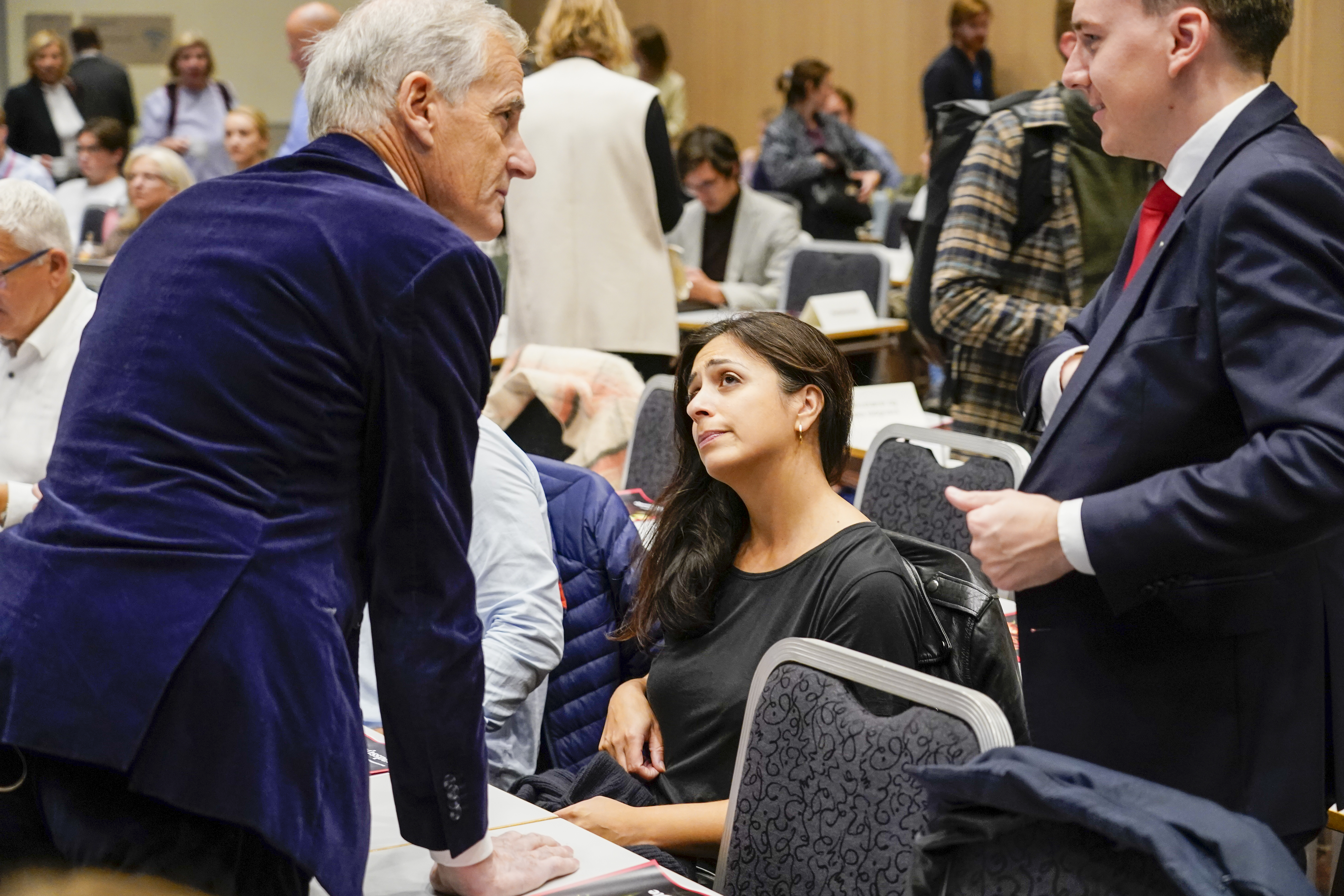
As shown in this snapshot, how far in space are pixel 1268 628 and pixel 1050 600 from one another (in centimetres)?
21

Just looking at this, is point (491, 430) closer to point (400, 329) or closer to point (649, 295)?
point (400, 329)

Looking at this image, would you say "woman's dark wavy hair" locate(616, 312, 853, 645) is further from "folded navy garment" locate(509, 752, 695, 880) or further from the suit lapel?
the suit lapel

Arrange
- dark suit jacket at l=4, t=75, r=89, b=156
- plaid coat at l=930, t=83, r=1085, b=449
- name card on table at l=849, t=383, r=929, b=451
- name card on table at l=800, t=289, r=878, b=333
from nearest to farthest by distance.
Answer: plaid coat at l=930, t=83, r=1085, b=449 → name card on table at l=849, t=383, r=929, b=451 → name card on table at l=800, t=289, r=878, b=333 → dark suit jacket at l=4, t=75, r=89, b=156

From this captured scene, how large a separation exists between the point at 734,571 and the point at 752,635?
141 millimetres

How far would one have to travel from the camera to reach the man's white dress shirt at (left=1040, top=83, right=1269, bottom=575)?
1.29 m

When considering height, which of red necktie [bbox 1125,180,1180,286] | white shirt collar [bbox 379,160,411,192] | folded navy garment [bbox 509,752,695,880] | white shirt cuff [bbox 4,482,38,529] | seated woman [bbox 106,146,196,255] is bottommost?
folded navy garment [bbox 509,752,695,880]

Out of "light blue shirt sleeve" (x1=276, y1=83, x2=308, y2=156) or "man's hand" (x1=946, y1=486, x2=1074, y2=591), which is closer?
"man's hand" (x1=946, y1=486, x2=1074, y2=591)

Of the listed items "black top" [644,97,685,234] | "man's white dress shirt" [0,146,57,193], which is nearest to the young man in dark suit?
"black top" [644,97,685,234]

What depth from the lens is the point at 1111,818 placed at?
3.46 feet

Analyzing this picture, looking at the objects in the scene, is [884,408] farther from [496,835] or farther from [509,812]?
[496,835]

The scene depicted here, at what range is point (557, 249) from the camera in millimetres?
3891

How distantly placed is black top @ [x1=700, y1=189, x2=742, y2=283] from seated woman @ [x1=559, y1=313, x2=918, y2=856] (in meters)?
3.78

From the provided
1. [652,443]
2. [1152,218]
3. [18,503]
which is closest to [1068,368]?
[1152,218]

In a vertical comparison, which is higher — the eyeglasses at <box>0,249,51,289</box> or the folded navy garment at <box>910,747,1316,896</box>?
the eyeglasses at <box>0,249,51,289</box>
